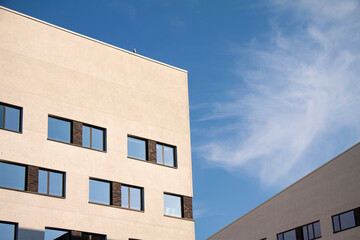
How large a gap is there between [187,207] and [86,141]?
25.6 ft

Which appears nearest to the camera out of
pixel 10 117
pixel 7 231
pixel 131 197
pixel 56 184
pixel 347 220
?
pixel 7 231

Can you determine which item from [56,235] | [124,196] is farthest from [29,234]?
[124,196]

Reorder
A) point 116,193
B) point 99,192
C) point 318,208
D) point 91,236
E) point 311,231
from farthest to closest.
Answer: point 311,231 < point 318,208 < point 116,193 < point 99,192 < point 91,236

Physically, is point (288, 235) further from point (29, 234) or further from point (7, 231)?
point (7, 231)

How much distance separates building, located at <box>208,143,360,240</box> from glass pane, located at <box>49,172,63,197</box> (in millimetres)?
23762

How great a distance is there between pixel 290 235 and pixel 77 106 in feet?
82.7

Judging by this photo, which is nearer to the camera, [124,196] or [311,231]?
[124,196]

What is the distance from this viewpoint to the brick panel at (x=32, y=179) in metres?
30.2

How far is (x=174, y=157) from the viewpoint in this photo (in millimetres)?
37094

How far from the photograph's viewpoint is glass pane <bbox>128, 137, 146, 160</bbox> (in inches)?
1385

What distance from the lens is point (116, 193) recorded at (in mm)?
33375

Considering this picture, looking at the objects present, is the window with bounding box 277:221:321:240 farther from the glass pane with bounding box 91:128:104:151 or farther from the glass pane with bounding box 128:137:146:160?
the glass pane with bounding box 91:128:104:151

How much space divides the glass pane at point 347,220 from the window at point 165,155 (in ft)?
A: 52.7

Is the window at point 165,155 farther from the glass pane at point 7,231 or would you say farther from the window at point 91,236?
the glass pane at point 7,231
